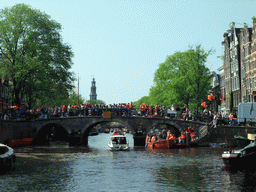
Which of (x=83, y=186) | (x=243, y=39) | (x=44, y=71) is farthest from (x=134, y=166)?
(x=243, y=39)

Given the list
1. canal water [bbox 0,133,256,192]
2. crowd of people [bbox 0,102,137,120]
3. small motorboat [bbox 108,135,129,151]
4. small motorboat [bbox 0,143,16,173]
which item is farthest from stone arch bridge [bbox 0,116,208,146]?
small motorboat [bbox 0,143,16,173]

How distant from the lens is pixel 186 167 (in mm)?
25750

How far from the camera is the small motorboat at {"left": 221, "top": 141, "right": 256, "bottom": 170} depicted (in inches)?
952

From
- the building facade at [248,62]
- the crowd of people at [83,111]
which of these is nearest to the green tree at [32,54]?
the crowd of people at [83,111]

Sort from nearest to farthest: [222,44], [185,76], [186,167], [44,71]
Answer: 1. [186,167]
2. [44,71]
3. [185,76]
4. [222,44]

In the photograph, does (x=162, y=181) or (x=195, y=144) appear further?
(x=195, y=144)

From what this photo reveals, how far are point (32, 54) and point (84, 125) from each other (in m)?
10.9

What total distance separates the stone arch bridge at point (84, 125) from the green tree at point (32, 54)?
3337 millimetres

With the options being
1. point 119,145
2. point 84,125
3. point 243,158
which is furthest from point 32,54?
point 243,158

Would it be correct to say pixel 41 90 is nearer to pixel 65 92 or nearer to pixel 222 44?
pixel 65 92

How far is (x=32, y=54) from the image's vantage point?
49.5m

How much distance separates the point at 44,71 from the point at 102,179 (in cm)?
2893

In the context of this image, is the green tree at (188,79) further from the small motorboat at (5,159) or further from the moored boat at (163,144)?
the small motorboat at (5,159)

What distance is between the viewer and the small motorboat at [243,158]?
24.2m
